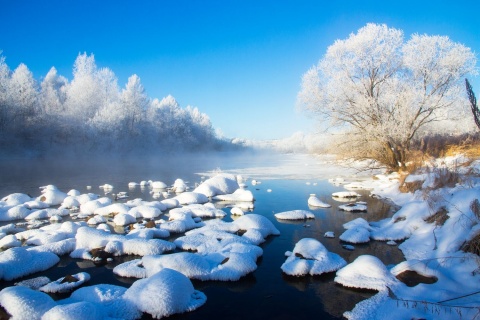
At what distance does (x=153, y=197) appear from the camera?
1438cm

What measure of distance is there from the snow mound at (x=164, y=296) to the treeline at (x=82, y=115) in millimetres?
38879

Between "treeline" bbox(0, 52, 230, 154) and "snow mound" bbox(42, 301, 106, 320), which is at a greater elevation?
"treeline" bbox(0, 52, 230, 154)

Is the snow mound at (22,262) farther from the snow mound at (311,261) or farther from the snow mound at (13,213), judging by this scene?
the snow mound at (311,261)

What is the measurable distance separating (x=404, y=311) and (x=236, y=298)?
265 cm

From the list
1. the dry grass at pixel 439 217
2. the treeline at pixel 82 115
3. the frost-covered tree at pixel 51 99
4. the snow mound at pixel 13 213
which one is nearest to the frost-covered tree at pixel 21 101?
the treeline at pixel 82 115

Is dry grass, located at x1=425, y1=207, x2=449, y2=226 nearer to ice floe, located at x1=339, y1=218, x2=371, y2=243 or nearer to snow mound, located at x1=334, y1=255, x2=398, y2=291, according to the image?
ice floe, located at x1=339, y1=218, x2=371, y2=243

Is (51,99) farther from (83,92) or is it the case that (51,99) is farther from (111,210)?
(111,210)

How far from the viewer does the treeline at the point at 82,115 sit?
36281mm

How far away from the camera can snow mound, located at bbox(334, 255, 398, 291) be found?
5535 millimetres

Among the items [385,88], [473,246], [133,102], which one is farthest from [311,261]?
[133,102]

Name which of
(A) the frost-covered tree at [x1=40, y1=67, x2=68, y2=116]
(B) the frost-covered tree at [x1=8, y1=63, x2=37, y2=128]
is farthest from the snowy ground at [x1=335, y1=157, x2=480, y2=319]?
(A) the frost-covered tree at [x1=40, y1=67, x2=68, y2=116]

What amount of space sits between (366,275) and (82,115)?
45539 millimetres

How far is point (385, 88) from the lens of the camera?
17.3 m

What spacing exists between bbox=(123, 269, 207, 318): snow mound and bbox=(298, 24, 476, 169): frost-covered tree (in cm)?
1416
